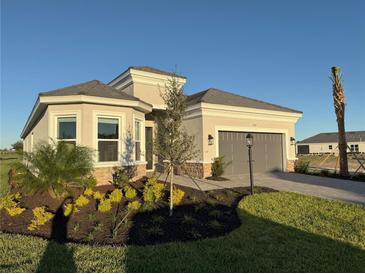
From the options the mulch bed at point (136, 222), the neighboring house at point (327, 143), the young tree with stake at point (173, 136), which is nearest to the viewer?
the mulch bed at point (136, 222)

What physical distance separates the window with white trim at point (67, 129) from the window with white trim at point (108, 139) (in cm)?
97

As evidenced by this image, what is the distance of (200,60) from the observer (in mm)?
17141

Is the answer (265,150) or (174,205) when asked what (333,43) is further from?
(174,205)

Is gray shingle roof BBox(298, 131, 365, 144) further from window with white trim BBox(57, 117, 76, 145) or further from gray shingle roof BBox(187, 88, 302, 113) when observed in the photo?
window with white trim BBox(57, 117, 76, 145)

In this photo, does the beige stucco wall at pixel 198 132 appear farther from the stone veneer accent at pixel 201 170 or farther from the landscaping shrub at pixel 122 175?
the landscaping shrub at pixel 122 175

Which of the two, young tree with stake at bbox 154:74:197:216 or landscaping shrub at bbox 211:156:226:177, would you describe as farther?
landscaping shrub at bbox 211:156:226:177

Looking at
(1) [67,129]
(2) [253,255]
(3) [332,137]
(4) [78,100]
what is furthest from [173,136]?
(3) [332,137]

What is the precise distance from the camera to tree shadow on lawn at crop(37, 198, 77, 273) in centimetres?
367

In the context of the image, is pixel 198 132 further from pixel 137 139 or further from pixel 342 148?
pixel 342 148

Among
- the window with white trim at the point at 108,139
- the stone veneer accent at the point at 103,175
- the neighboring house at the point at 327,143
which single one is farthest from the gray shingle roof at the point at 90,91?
the neighboring house at the point at 327,143

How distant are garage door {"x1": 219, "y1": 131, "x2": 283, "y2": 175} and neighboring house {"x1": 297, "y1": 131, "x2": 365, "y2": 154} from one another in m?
43.0

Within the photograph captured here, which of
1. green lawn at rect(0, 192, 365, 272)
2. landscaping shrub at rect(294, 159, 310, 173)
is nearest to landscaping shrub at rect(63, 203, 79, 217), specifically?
green lawn at rect(0, 192, 365, 272)

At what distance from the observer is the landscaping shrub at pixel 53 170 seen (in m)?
7.66

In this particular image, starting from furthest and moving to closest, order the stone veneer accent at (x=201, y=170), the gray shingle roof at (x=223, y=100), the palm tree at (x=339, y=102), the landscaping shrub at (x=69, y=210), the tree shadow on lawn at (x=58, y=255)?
1. the palm tree at (x=339, y=102)
2. the gray shingle roof at (x=223, y=100)
3. the stone veneer accent at (x=201, y=170)
4. the landscaping shrub at (x=69, y=210)
5. the tree shadow on lawn at (x=58, y=255)
